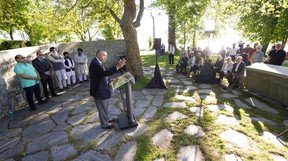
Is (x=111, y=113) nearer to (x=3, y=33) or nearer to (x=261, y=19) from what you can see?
(x=261, y=19)

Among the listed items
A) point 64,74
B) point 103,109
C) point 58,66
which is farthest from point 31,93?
point 103,109

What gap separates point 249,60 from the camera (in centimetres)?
878

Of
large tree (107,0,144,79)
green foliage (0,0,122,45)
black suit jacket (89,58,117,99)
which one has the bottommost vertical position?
black suit jacket (89,58,117,99)

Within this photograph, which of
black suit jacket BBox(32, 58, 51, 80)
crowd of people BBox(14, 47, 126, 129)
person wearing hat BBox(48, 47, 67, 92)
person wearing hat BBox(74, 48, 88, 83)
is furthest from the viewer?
person wearing hat BBox(74, 48, 88, 83)

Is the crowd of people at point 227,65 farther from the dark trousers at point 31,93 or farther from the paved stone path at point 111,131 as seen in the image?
the dark trousers at point 31,93

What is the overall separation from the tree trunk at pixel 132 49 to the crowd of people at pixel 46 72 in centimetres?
236

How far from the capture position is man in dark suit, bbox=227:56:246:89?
22.0 ft

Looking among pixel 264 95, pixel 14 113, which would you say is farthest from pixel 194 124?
pixel 14 113

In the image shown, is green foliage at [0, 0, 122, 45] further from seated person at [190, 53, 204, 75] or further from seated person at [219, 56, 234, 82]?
seated person at [219, 56, 234, 82]

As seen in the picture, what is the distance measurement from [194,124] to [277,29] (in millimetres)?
17460

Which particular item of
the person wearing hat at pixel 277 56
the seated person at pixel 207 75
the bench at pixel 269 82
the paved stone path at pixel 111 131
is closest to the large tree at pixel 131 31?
the paved stone path at pixel 111 131

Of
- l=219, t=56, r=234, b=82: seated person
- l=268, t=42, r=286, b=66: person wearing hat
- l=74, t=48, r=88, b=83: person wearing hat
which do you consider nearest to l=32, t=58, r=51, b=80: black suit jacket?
l=74, t=48, r=88, b=83: person wearing hat

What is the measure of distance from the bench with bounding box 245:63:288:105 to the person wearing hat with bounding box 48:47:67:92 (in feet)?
24.4

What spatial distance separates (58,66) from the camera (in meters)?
6.66
